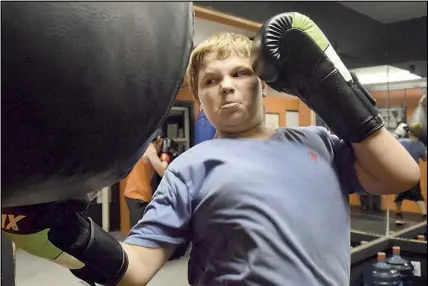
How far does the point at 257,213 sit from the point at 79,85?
0.42m

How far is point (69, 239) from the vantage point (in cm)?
62

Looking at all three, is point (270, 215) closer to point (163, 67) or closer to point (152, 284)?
point (163, 67)

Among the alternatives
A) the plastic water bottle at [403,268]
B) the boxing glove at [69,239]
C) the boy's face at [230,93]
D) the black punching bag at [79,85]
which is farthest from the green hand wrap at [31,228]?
the plastic water bottle at [403,268]

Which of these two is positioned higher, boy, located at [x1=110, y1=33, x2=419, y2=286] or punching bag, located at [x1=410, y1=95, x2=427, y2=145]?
punching bag, located at [x1=410, y1=95, x2=427, y2=145]

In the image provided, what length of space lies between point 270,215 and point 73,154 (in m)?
0.39

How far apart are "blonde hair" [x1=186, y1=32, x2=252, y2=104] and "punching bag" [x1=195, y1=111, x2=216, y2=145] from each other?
0.20 metres

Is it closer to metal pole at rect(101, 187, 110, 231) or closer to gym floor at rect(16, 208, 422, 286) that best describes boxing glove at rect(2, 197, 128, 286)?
gym floor at rect(16, 208, 422, 286)

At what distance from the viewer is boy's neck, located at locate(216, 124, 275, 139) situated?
81cm

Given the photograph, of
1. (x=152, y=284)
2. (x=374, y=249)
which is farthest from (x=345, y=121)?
(x=374, y=249)

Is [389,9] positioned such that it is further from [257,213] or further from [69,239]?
[69,239]

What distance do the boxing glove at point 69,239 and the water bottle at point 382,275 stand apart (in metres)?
2.28

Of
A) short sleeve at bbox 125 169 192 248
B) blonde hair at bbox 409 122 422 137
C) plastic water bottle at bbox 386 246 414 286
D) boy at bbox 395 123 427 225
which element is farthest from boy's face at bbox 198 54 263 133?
blonde hair at bbox 409 122 422 137

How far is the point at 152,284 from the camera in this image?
1.22 meters

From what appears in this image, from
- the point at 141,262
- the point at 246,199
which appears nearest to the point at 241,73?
the point at 246,199
